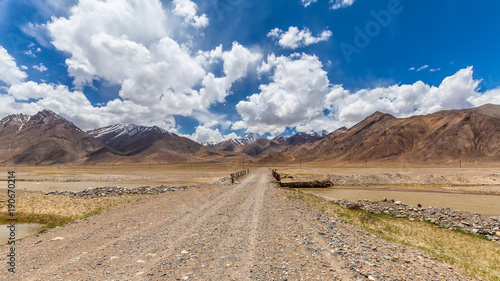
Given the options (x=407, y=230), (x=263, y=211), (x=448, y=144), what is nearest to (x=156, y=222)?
(x=263, y=211)

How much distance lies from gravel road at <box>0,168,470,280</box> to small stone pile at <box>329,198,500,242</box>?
9.76 metres

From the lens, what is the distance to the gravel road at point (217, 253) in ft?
21.6

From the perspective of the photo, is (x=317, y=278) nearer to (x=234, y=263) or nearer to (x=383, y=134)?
(x=234, y=263)

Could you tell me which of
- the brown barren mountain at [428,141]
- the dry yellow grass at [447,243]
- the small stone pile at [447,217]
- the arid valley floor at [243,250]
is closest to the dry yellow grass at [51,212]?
the arid valley floor at [243,250]

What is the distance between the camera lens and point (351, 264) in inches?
277

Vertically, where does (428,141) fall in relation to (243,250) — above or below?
above

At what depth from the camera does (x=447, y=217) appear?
57.7 feet

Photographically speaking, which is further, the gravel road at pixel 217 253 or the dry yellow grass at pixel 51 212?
the dry yellow grass at pixel 51 212

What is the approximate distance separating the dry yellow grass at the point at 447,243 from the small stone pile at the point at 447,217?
1264 millimetres

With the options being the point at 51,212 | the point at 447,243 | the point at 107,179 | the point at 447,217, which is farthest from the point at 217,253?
the point at 107,179

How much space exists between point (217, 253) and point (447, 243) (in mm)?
12377

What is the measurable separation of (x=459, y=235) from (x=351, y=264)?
12176mm

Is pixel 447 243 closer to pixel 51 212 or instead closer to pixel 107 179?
pixel 51 212

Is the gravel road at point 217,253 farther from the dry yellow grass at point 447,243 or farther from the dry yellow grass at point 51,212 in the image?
the dry yellow grass at point 51,212
